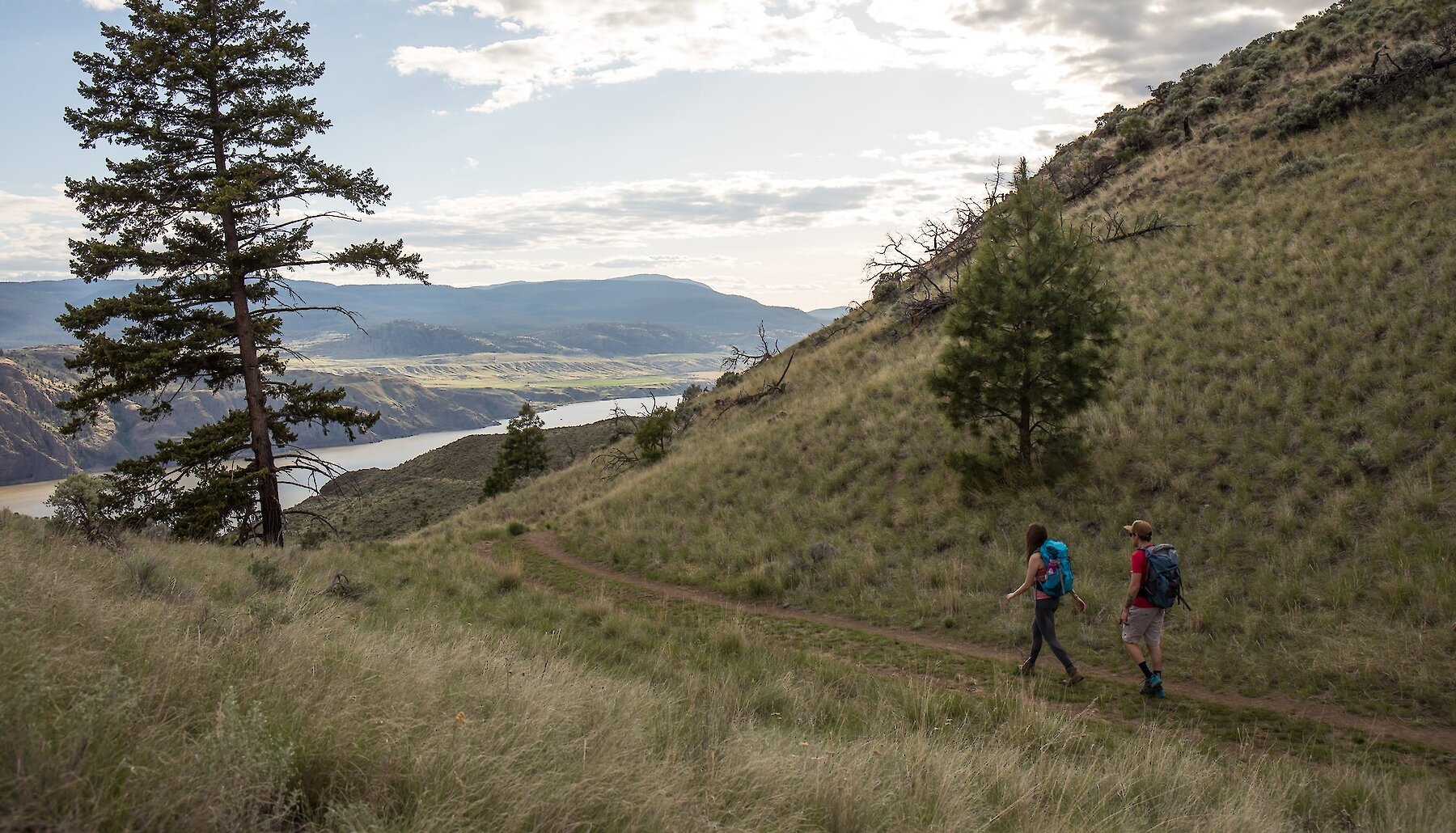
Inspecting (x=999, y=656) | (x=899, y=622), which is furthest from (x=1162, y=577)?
(x=899, y=622)

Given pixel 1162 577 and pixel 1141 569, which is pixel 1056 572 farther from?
pixel 1162 577

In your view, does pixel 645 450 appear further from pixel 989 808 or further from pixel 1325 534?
pixel 989 808

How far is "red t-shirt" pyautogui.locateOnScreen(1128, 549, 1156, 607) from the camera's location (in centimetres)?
826

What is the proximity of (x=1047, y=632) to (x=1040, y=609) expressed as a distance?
260mm

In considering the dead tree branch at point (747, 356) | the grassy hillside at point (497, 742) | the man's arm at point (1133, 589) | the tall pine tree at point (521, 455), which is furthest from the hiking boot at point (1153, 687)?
the tall pine tree at point (521, 455)

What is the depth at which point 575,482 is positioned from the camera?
30.7m

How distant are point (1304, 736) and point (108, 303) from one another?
62.6 ft

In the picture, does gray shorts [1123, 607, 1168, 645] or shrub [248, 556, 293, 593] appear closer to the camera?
gray shorts [1123, 607, 1168, 645]

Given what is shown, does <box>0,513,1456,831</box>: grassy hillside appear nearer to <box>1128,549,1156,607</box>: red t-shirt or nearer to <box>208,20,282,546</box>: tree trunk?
<box>1128,549,1156,607</box>: red t-shirt

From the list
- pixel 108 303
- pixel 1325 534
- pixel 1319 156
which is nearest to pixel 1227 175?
pixel 1319 156

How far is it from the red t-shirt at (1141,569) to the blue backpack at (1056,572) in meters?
0.67

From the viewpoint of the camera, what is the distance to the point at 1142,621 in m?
8.47

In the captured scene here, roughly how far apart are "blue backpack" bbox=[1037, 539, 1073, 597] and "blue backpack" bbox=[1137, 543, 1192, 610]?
806mm

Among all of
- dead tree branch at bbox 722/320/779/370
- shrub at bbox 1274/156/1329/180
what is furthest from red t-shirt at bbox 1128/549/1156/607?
dead tree branch at bbox 722/320/779/370
